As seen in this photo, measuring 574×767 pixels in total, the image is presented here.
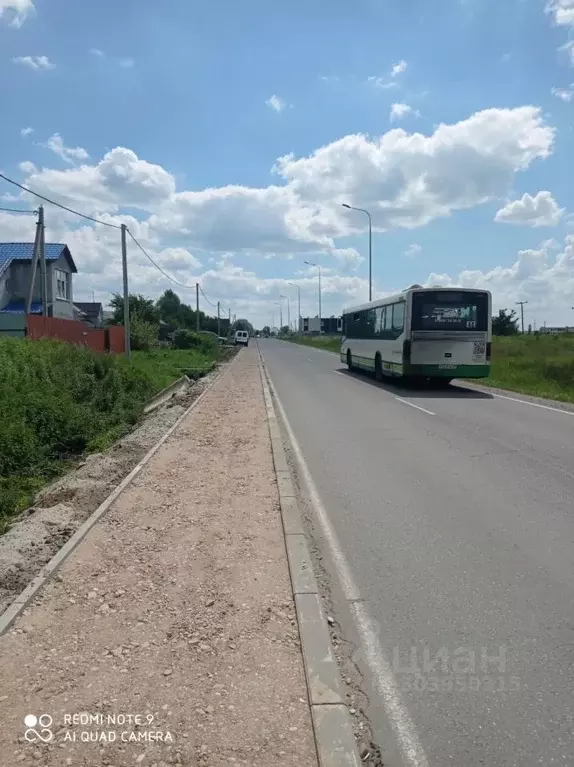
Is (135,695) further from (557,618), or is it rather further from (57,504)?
(57,504)

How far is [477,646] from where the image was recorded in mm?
4082

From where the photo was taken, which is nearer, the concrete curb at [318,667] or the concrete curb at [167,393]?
the concrete curb at [318,667]

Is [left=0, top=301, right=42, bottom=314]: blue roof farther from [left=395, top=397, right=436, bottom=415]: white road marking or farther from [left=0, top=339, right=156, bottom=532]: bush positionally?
[left=395, top=397, right=436, bottom=415]: white road marking

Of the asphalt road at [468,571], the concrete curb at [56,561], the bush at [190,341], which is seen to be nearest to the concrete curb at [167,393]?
the asphalt road at [468,571]

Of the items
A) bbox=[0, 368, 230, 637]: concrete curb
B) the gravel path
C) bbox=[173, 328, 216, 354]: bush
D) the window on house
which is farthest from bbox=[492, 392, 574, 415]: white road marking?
bbox=[173, 328, 216, 354]: bush

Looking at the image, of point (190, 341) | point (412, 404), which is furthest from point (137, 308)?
point (412, 404)

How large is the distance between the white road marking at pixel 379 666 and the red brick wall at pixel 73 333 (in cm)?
1922

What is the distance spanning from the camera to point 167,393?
23156mm

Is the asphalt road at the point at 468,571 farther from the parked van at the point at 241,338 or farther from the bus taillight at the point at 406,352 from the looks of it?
the parked van at the point at 241,338

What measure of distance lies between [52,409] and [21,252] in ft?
107

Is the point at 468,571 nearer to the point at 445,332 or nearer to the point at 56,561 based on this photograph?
the point at 56,561

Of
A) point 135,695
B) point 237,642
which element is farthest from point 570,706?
point 135,695

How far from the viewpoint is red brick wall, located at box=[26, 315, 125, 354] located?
2389 cm

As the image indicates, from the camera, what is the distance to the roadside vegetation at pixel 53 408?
1028 cm
